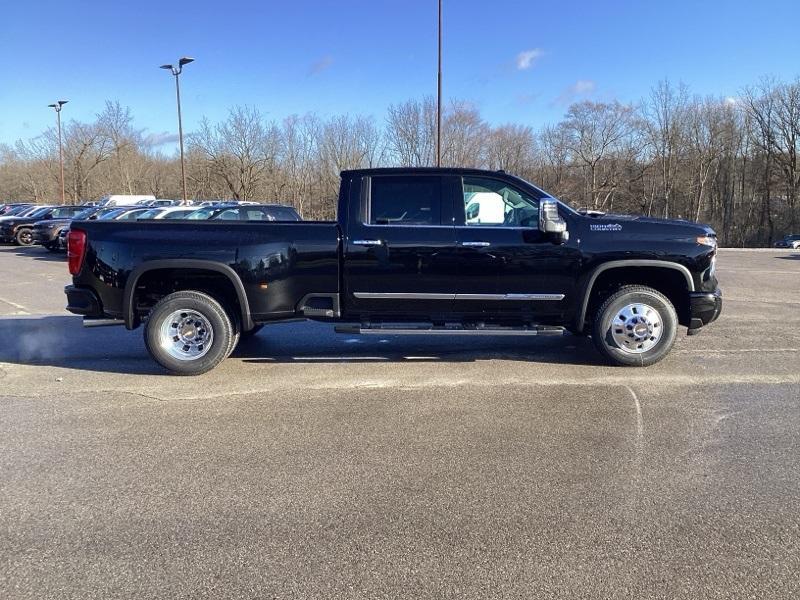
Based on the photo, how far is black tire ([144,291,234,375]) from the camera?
596 centimetres

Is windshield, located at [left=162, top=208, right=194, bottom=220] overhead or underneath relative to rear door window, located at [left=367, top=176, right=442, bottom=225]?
overhead

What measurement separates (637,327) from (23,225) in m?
27.4

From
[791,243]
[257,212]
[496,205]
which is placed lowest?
[496,205]

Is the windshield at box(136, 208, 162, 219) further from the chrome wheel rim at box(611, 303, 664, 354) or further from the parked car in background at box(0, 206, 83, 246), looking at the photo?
the chrome wheel rim at box(611, 303, 664, 354)

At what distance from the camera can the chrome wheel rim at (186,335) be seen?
19.7ft

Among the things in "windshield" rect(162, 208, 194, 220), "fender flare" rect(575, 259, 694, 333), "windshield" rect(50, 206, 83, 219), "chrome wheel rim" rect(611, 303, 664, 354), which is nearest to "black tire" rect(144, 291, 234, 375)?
"fender flare" rect(575, 259, 694, 333)

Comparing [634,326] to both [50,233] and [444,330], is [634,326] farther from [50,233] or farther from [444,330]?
[50,233]

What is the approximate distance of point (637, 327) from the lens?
6.17 m

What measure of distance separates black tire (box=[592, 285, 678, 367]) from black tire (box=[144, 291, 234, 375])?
378cm

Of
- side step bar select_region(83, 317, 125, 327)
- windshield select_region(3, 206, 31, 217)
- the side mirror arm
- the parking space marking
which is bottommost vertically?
the parking space marking

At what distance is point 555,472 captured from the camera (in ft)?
12.6

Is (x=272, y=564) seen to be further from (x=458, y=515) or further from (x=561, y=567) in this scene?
(x=561, y=567)

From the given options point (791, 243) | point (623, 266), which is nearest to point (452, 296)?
point (623, 266)

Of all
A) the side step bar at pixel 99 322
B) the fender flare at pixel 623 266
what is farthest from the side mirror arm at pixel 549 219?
the side step bar at pixel 99 322
